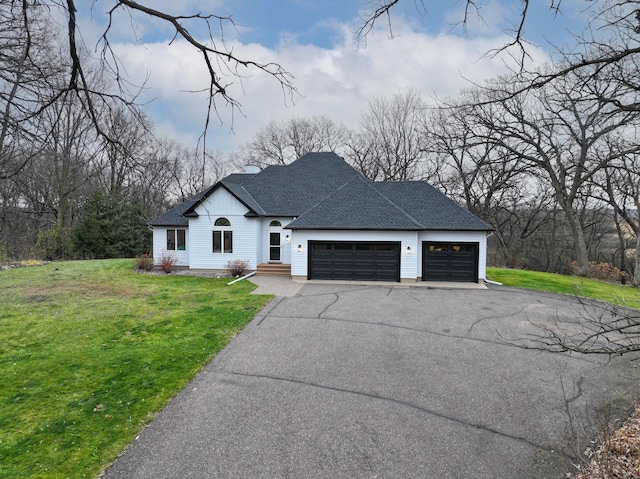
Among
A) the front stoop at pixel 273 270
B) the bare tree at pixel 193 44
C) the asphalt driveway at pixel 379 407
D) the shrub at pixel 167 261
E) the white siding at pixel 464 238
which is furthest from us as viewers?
the shrub at pixel 167 261

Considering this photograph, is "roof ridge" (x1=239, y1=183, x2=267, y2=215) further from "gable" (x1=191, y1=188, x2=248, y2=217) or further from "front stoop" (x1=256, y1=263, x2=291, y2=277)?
"front stoop" (x1=256, y1=263, x2=291, y2=277)

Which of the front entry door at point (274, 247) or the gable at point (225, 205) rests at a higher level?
the gable at point (225, 205)

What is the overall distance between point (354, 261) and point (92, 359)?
11.7 meters

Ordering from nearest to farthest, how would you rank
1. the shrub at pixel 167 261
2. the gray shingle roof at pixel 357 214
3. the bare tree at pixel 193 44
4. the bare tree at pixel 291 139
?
the bare tree at pixel 193 44 → the gray shingle roof at pixel 357 214 → the shrub at pixel 167 261 → the bare tree at pixel 291 139

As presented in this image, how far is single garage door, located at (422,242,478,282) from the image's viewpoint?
1658 cm

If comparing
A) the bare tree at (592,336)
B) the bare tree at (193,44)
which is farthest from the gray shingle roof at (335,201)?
the bare tree at (193,44)

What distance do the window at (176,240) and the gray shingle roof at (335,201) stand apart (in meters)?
0.65

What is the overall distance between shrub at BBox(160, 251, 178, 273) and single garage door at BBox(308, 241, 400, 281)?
7.85m

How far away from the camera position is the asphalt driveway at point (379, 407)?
13.3ft

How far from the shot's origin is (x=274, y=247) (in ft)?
63.8

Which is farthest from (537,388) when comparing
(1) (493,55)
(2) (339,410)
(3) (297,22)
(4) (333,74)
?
→ (3) (297,22)

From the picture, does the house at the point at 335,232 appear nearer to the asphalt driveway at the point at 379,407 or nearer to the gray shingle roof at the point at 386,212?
the gray shingle roof at the point at 386,212

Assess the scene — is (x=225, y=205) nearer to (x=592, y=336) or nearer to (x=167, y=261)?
(x=167, y=261)

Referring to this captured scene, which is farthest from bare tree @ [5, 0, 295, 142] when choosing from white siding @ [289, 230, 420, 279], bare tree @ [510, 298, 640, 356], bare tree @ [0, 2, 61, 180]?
white siding @ [289, 230, 420, 279]
